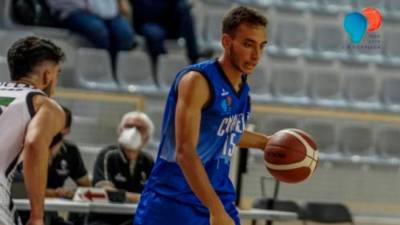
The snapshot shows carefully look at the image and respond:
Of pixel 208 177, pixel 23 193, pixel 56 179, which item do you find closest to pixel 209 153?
pixel 208 177

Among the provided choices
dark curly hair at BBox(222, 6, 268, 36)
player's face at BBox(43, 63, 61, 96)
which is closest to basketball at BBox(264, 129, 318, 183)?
dark curly hair at BBox(222, 6, 268, 36)

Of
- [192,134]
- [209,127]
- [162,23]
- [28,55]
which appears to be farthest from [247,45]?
[162,23]

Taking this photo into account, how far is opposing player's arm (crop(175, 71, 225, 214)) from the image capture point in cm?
391

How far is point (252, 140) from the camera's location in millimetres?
4770

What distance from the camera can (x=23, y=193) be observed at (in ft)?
22.6

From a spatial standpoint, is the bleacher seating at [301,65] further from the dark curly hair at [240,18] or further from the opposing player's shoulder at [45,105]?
the opposing player's shoulder at [45,105]

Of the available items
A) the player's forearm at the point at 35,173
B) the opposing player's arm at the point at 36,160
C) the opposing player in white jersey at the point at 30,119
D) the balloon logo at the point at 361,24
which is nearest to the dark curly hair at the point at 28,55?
the opposing player in white jersey at the point at 30,119

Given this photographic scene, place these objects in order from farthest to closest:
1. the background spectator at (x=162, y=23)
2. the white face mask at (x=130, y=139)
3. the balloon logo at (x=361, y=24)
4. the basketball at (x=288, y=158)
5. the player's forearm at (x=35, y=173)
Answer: the background spectator at (x=162, y=23), the white face mask at (x=130, y=139), the balloon logo at (x=361, y=24), the basketball at (x=288, y=158), the player's forearm at (x=35, y=173)

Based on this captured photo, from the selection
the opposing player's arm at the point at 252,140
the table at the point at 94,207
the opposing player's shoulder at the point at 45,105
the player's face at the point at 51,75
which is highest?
the player's face at the point at 51,75

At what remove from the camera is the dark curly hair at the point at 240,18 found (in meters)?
4.23

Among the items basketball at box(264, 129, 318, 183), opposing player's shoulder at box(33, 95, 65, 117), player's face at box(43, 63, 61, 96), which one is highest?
player's face at box(43, 63, 61, 96)

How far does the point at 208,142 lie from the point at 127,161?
3.73m

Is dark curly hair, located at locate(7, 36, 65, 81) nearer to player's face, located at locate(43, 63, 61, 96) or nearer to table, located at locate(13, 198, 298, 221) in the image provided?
player's face, located at locate(43, 63, 61, 96)

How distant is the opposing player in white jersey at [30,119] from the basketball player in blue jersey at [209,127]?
495 millimetres
